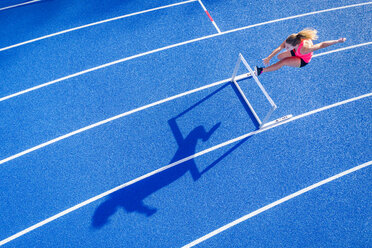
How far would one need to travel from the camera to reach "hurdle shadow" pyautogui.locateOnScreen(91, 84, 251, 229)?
3441mm

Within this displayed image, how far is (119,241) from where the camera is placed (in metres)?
3.27

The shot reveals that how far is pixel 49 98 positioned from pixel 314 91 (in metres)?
5.56

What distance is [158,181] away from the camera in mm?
3641

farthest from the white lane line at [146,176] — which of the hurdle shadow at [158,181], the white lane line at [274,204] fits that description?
the white lane line at [274,204]

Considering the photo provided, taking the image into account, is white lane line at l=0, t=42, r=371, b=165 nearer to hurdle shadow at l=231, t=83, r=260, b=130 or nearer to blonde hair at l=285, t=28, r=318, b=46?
hurdle shadow at l=231, t=83, r=260, b=130

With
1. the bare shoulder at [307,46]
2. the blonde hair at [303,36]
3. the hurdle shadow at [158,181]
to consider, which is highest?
the blonde hair at [303,36]

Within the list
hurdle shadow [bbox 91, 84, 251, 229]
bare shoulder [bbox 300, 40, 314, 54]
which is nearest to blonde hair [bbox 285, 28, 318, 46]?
bare shoulder [bbox 300, 40, 314, 54]

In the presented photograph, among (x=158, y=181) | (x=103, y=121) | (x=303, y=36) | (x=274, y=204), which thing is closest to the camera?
(x=303, y=36)

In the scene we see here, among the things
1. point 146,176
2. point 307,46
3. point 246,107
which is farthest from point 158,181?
point 307,46

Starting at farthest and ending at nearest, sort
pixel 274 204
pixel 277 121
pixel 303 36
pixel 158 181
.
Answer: pixel 277 121, pixel 158 181, pixel 274 204, pixel 303 36

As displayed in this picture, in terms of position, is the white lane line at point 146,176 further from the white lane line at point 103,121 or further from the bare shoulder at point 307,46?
the bare shoulder at point 307,46

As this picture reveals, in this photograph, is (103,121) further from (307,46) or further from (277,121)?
(307,46)

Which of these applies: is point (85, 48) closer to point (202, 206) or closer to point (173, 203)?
point (173, 203)

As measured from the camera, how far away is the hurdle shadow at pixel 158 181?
11.3 ft
